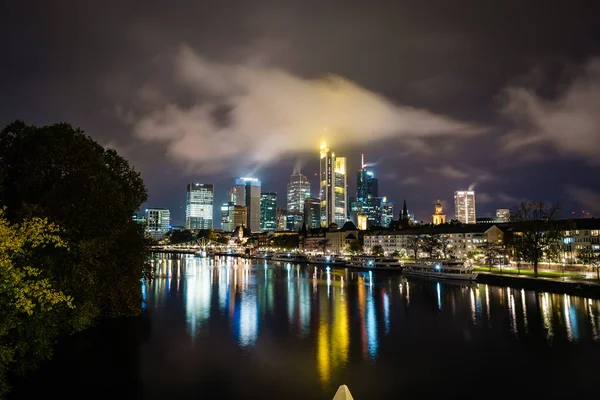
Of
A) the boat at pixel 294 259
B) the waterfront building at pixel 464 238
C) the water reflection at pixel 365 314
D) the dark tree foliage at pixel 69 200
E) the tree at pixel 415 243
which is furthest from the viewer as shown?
the boat at pixel 294 259

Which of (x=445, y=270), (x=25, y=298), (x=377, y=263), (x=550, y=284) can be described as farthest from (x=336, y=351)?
(x=377, y=263)

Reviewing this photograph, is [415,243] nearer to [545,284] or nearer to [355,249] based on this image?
[355,249]

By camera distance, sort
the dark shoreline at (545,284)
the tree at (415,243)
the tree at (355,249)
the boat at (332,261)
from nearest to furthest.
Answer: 1. the dark shoreline at (545,284)
2. the tree at (415,243)
3. the boat at (332,261)
4. the tree at (355,249)

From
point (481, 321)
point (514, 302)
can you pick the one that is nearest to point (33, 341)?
point (481, 321)

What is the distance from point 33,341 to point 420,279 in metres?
68.1

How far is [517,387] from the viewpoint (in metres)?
22.0

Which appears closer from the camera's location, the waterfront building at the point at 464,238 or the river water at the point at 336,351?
the river water at the point at 336,351

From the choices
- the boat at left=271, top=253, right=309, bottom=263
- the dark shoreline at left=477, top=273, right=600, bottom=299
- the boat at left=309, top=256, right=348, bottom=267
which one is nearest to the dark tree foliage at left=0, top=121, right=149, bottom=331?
the dark shoreline at left=477, top=273, right=600, bottom=299

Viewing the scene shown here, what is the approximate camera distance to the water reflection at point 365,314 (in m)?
31.5

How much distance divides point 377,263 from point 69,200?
8406 centimetres

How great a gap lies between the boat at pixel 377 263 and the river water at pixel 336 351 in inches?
1835

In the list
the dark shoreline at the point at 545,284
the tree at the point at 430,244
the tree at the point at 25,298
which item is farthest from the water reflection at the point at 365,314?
the tree at the point at 430,244

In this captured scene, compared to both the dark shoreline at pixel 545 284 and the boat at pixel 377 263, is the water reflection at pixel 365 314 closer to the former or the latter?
the dark shoreline at pixel 545 284

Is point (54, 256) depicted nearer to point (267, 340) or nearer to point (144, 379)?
point (144, 379)
